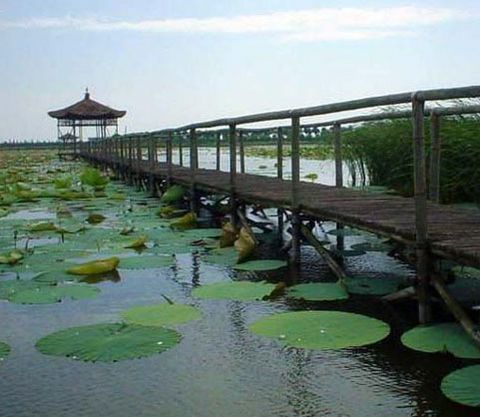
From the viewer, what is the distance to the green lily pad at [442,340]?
2367mm

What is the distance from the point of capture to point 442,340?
98.5 inches

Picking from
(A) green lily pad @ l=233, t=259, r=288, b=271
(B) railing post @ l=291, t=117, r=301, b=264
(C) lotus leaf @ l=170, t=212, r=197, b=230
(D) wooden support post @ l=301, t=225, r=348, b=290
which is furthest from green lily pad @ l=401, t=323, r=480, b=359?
(C) lotus leaf @ l=170, t=212, r=197, b=230

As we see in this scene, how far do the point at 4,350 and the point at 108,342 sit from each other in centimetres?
39

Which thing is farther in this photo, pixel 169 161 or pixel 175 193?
pixel 169 161

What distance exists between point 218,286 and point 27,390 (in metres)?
1.41

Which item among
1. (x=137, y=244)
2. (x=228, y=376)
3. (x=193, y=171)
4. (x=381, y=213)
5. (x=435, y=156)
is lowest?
(x=228, y=376)

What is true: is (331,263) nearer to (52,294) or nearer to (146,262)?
(146,262)

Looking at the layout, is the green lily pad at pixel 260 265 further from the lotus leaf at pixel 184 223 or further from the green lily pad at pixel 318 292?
the lotus leaf at pixel 184 223

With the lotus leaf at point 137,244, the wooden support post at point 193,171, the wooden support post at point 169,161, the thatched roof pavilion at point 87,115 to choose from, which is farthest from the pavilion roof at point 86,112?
the lotus leaf at point 137,244

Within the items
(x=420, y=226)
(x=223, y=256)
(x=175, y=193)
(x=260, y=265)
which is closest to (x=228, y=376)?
(x=420, y=226)

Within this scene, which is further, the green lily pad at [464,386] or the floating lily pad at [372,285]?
the floating lily pad at [372,285]

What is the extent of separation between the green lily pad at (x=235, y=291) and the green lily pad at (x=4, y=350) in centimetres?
103

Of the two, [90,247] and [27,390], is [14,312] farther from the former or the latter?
[90,247]

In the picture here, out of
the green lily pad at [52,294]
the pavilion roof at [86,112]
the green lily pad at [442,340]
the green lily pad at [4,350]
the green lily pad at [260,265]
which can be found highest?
the pavilion roof at [86,112]
